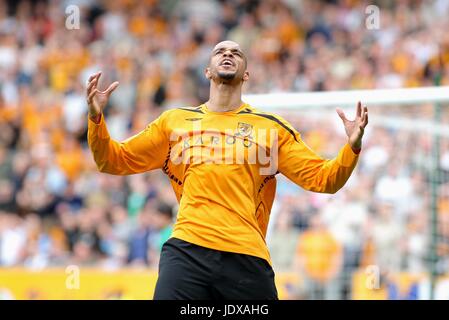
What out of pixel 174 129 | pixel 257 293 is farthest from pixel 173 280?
pixel 174 129

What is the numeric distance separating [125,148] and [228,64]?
0.85 meters

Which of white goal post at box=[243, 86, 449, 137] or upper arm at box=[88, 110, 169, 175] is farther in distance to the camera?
white goal post at box=[243, 86, 449, 137]

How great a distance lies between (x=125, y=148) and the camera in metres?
6.55

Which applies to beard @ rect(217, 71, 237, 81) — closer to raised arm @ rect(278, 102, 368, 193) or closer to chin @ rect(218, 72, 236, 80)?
chin @ rect(218, 72, 236, 80)

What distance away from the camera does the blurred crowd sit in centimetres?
1080

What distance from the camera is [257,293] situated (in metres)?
6.03

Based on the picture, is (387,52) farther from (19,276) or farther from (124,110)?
(19,276)

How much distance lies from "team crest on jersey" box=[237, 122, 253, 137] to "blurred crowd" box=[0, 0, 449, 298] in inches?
155

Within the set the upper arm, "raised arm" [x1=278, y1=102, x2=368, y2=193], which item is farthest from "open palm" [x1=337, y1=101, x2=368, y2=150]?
Result: the upper arm

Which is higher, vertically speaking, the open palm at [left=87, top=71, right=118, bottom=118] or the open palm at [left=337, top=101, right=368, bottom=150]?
the open palm at [left=87, top=71, right=118, bottom=118]

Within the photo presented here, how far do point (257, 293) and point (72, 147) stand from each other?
33.1 ft

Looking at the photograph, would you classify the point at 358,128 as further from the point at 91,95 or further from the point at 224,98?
the point at 91,95

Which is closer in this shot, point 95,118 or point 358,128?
point 358,128

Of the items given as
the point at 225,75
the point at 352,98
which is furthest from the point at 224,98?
the point at 352,98
